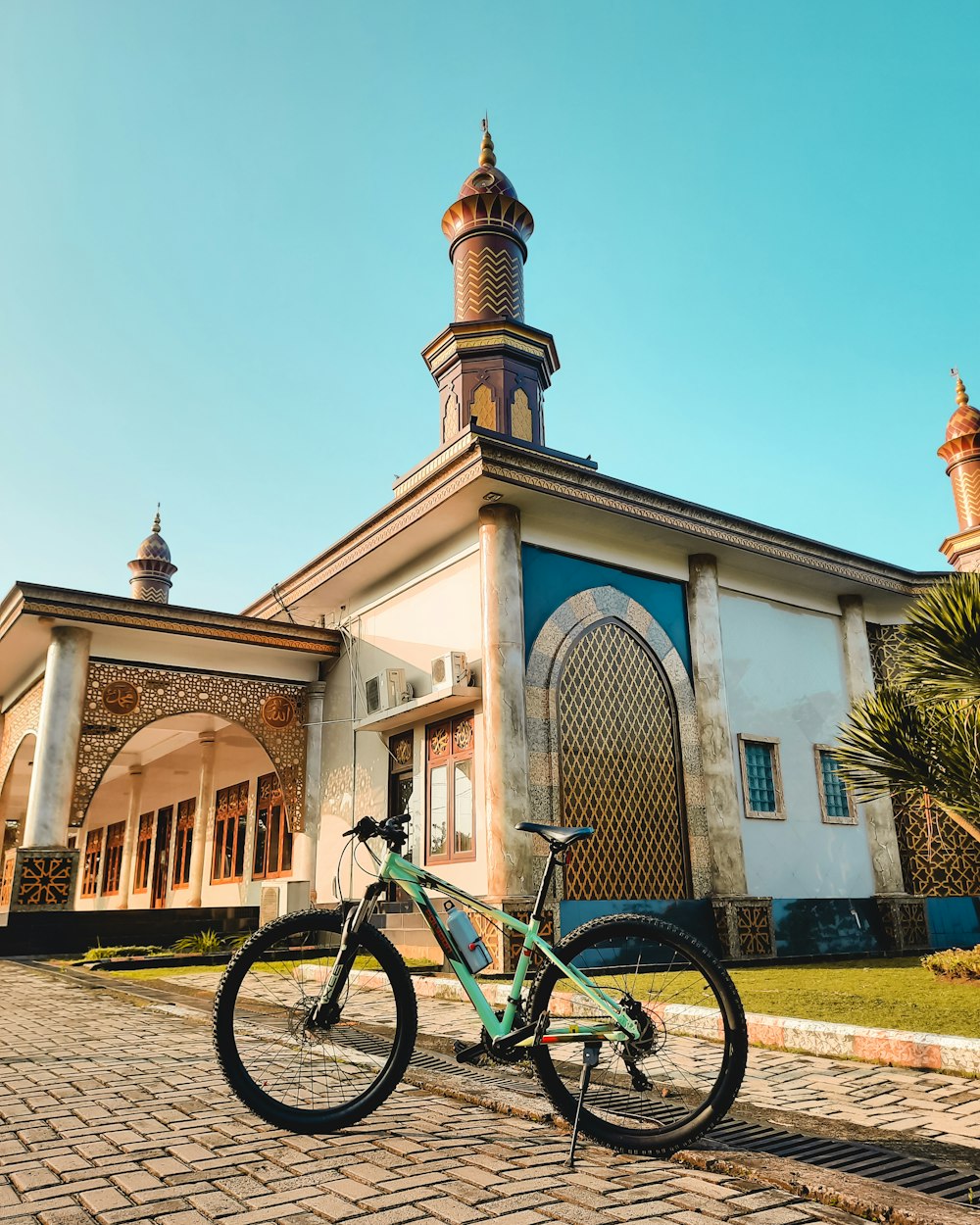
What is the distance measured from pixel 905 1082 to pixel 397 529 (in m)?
8.63

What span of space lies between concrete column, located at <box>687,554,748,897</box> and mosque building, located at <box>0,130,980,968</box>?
4 centimetres

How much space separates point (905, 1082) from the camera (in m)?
4.07

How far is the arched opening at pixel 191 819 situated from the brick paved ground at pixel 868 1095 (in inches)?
420

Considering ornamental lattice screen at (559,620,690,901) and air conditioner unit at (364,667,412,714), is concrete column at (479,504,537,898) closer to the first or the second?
ornamental lattice screen at (559,620,690,901)

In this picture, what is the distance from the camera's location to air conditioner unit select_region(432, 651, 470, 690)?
34.7 ft

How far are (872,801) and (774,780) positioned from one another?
119 cm

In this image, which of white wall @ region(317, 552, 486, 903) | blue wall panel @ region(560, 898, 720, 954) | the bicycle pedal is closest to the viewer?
the bicycle pedal

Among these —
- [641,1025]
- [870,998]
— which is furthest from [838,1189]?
[870,998]

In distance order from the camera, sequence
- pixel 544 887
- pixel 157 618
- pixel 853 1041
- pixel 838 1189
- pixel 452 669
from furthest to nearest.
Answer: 1. pixel 157 618
2. pixel 452 669
3. pixel 853 1041
4. pixel 544 887
5. pixel 838 1189

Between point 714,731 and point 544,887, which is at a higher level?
point 714,731

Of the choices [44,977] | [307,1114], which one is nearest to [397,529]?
[44,977]

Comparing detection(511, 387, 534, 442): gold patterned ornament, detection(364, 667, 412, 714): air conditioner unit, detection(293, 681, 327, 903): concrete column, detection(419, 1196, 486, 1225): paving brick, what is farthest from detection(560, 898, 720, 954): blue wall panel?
detection(419, 1196, 486, 1225): paving brick

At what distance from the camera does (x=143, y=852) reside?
2308cm

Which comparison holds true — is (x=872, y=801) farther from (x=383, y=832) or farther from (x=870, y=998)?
(x=383, y=832)
